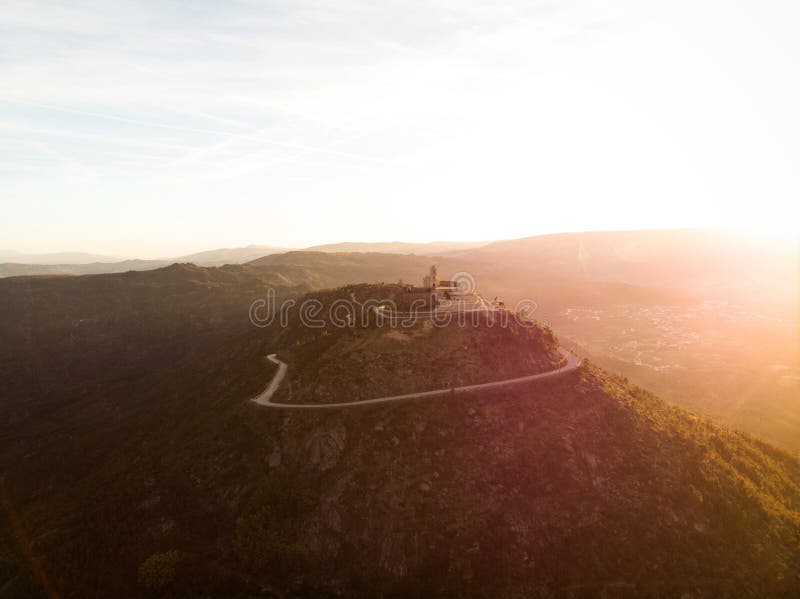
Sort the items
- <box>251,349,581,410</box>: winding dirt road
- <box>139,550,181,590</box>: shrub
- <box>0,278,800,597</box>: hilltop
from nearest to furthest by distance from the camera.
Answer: <box>139,550,181,590</box>: shrub < <box>0,278,800,597</box>: hilltop < <box>251,349,581,410</box>: winding dirt road

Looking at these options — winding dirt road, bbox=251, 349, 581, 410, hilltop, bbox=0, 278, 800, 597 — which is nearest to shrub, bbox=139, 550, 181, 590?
A: hilltop, bbox=0, 278, 800, 597

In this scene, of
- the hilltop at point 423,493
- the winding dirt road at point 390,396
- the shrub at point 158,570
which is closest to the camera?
the shrub at point 158,570

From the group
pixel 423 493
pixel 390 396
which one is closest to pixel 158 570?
pixel 423 493

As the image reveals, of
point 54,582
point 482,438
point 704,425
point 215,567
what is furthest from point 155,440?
point 704,425

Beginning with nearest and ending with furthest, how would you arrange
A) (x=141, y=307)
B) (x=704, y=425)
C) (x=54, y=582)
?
(x=54, y=582), (x=704, y=425), (x=141, y=307)

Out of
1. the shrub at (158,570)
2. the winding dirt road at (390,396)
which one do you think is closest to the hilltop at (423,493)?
the shrub at (158,570)

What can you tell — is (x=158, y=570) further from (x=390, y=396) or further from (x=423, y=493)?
(x=390, y=396)

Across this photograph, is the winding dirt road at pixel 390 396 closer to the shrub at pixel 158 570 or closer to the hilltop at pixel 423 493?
the hilltop at pixel 423 493

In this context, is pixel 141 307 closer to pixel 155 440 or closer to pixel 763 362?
pixel 155 440

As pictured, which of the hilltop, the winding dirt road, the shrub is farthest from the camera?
the winding dirt road

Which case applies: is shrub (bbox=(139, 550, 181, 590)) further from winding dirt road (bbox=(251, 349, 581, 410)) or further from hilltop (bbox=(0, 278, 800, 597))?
winding dirt road (bbox=(251, 349, 581, 410))

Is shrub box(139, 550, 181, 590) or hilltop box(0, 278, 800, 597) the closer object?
shrub box(139, 550, 181, 590)
